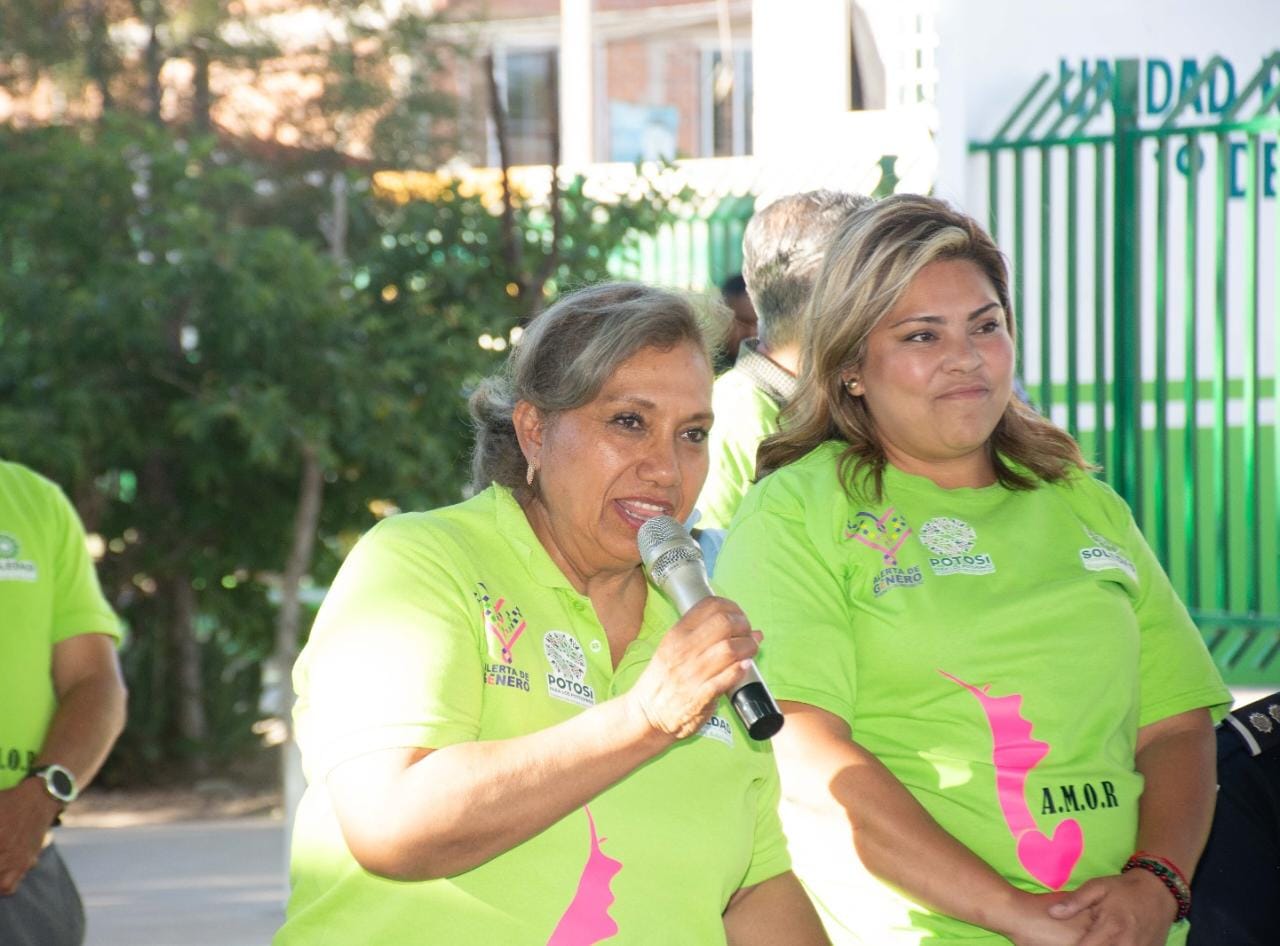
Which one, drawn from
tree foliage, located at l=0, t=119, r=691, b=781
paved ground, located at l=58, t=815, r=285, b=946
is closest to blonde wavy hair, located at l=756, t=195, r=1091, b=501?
paved ground, located at l=58, t=815, r=285, b=946

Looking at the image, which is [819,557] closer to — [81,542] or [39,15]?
[81,542]

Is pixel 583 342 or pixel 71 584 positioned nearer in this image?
pixel 583 342

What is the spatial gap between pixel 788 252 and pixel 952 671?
1250 millimetres

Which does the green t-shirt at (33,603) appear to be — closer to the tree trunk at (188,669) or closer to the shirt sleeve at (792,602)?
the shirt sleeve at (792,602)

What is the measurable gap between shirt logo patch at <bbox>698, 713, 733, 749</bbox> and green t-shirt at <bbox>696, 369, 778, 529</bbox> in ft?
3.37

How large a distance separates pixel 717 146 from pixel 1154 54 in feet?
71.3

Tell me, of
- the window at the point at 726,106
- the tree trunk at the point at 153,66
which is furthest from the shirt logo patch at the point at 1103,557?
the window at the point at 726,106

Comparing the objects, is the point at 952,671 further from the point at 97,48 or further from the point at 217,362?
the point at 97,48

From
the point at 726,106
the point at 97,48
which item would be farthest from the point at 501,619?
the point at 726,106

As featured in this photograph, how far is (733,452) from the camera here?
12.0ft

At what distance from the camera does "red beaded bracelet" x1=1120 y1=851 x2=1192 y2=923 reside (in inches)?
112

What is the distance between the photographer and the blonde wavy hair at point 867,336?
3.06 metres

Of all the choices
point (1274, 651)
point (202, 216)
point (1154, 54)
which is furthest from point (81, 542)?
point (1154, 54)

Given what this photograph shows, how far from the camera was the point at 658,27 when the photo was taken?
95.0ft
